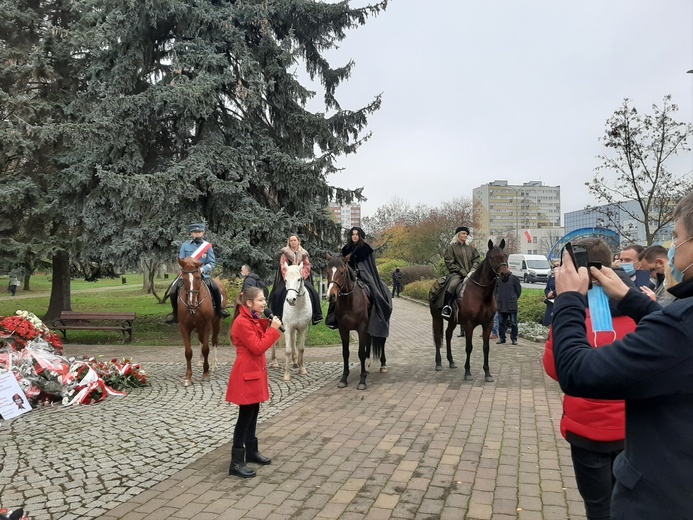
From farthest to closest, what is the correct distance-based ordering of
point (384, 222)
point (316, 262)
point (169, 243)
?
1. point (384, 222)
2. point (316, 262)
3. point (169, 243)

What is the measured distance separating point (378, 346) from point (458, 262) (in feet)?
7.62

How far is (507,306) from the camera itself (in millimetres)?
12797

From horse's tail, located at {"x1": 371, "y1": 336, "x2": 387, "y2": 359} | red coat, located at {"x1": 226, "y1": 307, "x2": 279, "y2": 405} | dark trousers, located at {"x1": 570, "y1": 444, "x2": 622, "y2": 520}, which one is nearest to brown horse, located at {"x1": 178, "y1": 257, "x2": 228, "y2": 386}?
horse's tail, located at {"x1": 371, "y1": 336, "x2": 387, "y2": 359}

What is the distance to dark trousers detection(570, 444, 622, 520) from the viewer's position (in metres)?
2.77

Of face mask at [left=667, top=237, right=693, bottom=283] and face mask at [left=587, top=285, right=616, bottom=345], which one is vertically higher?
face mask at [left=667, top=237, right=693, bottom=283]

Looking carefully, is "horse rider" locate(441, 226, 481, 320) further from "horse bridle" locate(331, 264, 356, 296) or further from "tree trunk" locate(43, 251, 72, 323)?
"tree trunk" locate(43, 251, 72, 323)

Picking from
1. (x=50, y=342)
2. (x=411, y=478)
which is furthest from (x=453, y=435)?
(x=50, y=342)

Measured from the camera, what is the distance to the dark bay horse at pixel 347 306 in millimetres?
8672

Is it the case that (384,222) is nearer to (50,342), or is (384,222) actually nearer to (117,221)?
(117,221)

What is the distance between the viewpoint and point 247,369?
503 centimetres

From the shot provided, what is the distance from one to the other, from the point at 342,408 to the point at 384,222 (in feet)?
175

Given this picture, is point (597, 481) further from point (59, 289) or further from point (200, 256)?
point (59, 289)

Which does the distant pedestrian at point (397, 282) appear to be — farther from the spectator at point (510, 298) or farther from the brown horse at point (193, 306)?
the brown horse at point (193, 306)

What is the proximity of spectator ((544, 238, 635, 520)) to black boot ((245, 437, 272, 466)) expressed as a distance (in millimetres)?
3310
